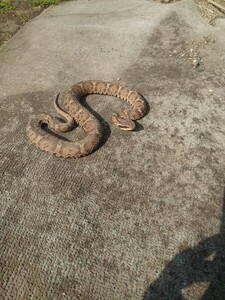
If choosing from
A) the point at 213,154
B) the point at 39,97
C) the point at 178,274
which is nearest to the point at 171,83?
the point at 213,154

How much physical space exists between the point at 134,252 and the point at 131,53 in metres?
6.58

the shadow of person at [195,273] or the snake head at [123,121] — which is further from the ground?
the snake head at [123,121]

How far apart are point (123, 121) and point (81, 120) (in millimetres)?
1029

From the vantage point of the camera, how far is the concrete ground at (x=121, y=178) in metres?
5.26

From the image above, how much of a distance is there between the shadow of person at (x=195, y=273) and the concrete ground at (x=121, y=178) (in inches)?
0.7

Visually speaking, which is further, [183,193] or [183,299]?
[183,193]

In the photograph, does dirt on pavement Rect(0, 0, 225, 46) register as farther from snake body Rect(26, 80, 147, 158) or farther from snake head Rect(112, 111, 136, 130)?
snake head Rect(112, 111, 136, 130)

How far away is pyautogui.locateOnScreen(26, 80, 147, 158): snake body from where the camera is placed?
276 inches

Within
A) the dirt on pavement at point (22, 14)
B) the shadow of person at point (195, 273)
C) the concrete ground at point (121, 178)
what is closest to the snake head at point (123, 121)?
the concrete ground at point (121, 178)

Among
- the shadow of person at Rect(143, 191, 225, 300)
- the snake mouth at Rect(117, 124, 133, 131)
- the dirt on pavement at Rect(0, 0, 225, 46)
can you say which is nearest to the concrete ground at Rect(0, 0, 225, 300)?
the shadow of person at Rect(143, 191, 225, 300)

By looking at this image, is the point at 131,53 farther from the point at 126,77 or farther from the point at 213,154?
the point at 213,154

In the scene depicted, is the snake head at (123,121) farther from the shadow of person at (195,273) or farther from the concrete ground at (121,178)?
the shadow of person at (195,273)

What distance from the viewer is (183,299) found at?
16.5 ft

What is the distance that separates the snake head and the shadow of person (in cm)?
305
